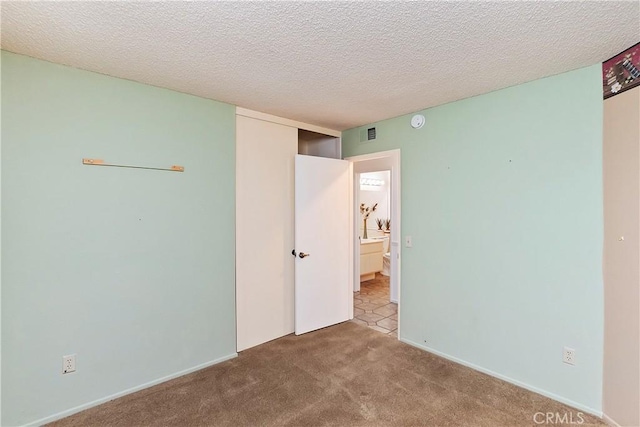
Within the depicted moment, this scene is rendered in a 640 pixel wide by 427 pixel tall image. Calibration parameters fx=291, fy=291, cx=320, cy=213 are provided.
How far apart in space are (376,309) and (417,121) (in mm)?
2644

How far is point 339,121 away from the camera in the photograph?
3432 millimetres

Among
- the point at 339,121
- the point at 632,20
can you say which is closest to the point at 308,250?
the point at 339,121

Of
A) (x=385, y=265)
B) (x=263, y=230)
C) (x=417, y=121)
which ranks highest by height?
(x=417, y=121)

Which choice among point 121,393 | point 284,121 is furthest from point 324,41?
point 121,393

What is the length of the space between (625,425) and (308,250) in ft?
8.92

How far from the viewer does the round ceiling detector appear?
9.83ft

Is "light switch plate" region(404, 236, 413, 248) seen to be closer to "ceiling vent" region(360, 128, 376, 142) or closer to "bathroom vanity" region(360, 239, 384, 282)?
"ceiling vent" region(360, 128, 376, 142)

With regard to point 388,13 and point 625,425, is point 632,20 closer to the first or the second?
point 388,13

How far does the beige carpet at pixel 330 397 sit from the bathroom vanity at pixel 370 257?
2728 mm

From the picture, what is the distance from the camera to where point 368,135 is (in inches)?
140

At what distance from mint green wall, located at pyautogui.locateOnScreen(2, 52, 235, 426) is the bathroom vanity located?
3243mm

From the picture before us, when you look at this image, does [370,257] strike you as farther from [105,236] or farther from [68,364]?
[68,364]

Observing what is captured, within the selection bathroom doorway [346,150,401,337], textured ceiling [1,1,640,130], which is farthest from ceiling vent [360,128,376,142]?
textured ceiling [1,1,640,130]

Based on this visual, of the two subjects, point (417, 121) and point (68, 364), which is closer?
point (68, 364)
